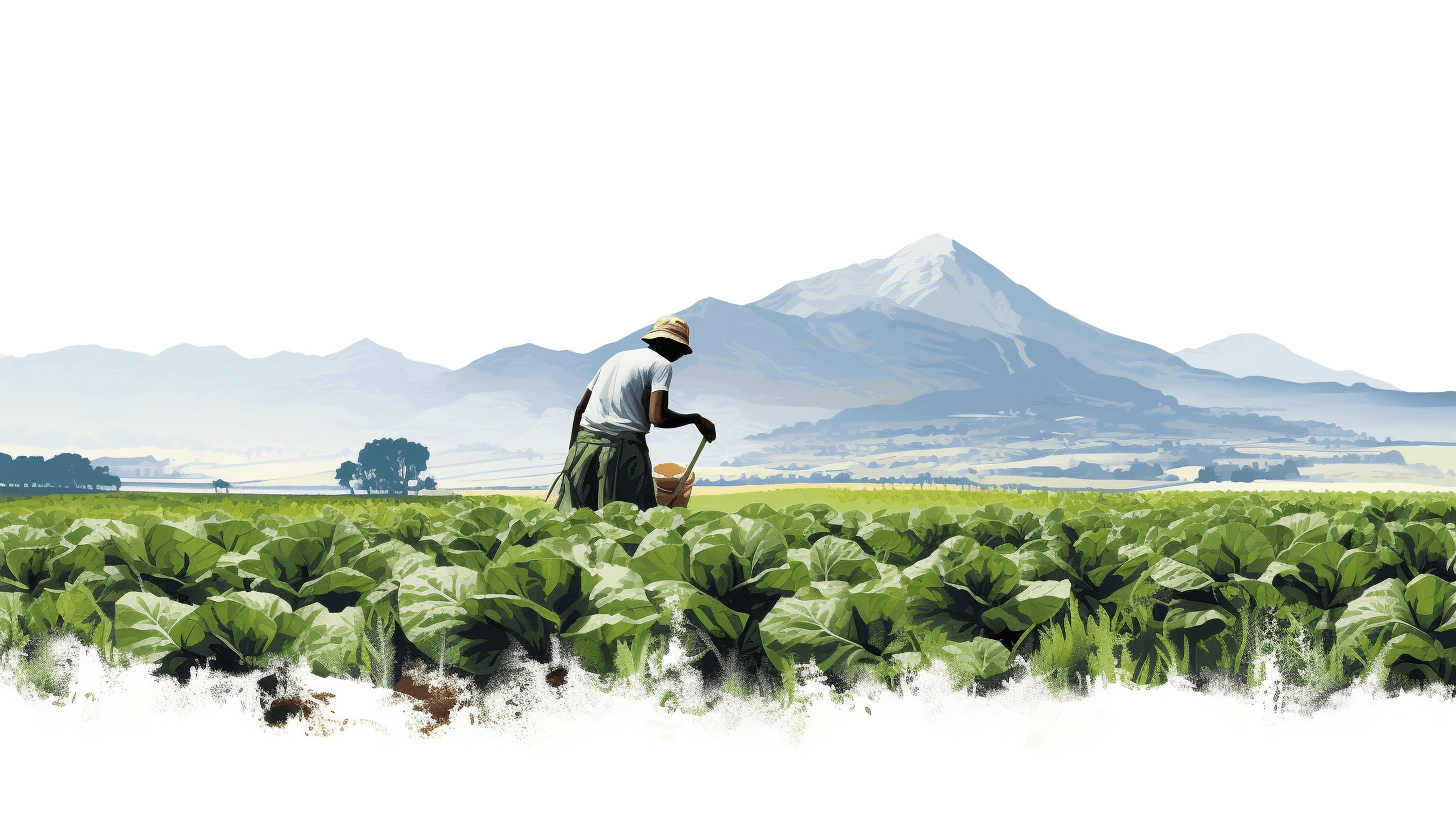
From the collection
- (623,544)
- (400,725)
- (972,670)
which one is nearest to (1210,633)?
(972,670)

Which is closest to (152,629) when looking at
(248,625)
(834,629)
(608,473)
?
(248,625)

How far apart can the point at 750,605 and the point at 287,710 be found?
6.56 feet

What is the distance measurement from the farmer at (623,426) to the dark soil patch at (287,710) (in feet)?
14.1

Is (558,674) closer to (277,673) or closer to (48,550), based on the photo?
(277,673)

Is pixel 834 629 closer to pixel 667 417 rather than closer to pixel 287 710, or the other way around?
pixel 287 710

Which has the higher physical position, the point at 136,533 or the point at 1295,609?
the point at 136,533

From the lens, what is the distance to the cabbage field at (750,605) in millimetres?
4184

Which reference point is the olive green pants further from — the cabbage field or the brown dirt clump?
the brown dirt clump

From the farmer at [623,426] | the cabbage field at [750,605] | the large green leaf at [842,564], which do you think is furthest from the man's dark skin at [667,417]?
the large green leaf at [842,564]

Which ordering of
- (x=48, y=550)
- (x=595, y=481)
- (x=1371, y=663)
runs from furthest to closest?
(x=595, y=481) < (x=48, y=550) < (x=1371, y=663)

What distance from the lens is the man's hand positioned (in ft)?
27.2

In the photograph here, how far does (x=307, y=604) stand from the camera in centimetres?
489

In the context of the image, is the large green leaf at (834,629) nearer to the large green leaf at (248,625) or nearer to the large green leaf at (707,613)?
the large green leaf at (707,613)

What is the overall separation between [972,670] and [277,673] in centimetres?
291
